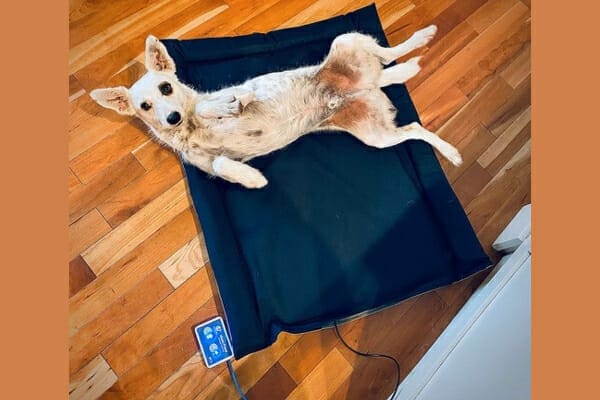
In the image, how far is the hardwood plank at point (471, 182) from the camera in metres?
1.70

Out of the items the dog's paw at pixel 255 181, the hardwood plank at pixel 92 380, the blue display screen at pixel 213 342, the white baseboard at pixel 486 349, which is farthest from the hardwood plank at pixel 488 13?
the hardwood plank at pixel 92 380

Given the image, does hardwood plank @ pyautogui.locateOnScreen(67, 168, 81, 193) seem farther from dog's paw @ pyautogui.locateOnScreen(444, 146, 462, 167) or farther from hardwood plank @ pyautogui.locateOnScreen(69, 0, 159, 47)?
dog's paw @ pyautogui.locateOnScreen(444, 146, 462, 167)

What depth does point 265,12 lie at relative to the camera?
1828mm

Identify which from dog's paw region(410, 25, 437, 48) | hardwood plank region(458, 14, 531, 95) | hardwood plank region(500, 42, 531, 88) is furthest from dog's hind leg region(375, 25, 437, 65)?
hardwood plank region(500, 42, 531, 88)

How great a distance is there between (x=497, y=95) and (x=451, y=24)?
1.20 ft

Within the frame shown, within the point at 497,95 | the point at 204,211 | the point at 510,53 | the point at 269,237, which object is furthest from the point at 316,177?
the point at 510,53

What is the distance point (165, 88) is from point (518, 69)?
1.43 meters

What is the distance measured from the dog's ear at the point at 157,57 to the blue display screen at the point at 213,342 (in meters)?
0.85

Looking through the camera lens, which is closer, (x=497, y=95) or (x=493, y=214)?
(x=493, y=214)

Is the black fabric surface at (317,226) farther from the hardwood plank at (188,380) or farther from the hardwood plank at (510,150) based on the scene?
the hardwood plank at (510,150)

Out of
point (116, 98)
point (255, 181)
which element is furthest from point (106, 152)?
point (255, 181)

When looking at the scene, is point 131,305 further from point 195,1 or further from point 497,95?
point 497,95

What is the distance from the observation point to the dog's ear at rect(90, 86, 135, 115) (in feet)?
4.70

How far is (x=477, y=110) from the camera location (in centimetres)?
181
